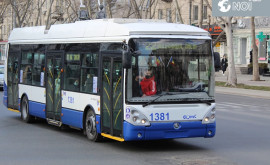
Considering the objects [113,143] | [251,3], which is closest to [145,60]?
[113,143]

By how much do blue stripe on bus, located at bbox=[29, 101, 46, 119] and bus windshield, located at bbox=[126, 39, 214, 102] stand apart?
5.27m

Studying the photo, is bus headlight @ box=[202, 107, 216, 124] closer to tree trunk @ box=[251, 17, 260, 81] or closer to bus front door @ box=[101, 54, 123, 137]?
bus front door @ box=[101, 54, 123, 137]

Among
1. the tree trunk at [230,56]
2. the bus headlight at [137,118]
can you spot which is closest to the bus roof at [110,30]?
the bus headlight at [137,118]

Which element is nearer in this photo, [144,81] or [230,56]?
[144,81]

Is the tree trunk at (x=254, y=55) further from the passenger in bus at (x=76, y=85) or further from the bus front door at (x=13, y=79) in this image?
the passenger in bus at (x=76, y=85)

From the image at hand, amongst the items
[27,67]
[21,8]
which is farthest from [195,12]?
[27,67]

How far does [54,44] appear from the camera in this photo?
53.8 feet

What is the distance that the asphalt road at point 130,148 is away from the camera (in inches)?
441

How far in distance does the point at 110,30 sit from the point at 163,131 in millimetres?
2519

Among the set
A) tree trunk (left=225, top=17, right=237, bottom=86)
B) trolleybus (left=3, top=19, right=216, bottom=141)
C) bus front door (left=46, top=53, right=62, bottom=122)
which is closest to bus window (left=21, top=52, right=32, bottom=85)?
bus front door (left=46, top=53, right=62, bottom=122)

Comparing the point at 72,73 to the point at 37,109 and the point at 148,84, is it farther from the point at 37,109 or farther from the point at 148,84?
the point at 148,84

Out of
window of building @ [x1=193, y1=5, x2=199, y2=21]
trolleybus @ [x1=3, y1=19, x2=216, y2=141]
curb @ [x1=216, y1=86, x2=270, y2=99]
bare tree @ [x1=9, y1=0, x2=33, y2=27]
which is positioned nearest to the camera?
trolleybus @ [x1=3, y1=19, x2=216, y2=141]

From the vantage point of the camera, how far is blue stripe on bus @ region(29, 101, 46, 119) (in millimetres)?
16969

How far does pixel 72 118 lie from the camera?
49.1 ft
